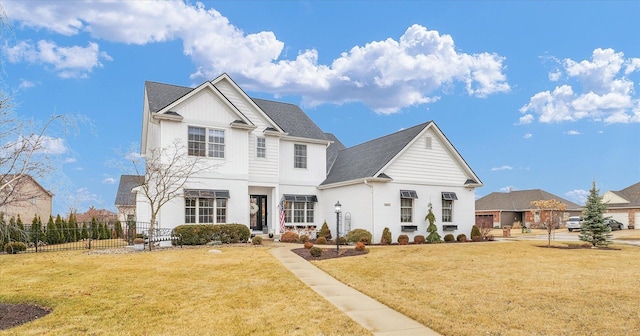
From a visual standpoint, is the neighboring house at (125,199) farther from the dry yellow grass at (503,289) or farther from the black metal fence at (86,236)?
the dry yellow grass at (503,289)

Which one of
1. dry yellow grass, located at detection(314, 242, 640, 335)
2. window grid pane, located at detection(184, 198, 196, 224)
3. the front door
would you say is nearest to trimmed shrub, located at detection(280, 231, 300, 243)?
the front door

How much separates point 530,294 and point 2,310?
479 inches

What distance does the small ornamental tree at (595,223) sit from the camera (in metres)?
23.5

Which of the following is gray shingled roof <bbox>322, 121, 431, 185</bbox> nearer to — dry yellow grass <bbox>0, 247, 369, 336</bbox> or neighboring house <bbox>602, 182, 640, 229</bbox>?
dry yellow grass <bbox>0, 247, 369, 336</bbox>

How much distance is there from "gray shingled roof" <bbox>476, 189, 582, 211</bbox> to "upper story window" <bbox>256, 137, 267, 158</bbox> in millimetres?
40872

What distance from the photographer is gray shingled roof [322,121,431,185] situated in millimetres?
24328

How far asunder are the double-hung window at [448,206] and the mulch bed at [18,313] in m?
21.5

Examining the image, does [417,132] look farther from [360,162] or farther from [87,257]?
[87,257]

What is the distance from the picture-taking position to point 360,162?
26.7 m

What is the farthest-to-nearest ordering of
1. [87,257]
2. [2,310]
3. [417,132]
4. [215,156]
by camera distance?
[417,132] < [215,156] < [87,257] < [2,310]

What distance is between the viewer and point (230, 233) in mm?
22109

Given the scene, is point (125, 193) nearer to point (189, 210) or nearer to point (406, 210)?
point (189, 210)

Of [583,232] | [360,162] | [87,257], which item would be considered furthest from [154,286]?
[583,232]

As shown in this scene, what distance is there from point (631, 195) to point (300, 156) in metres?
46.2
